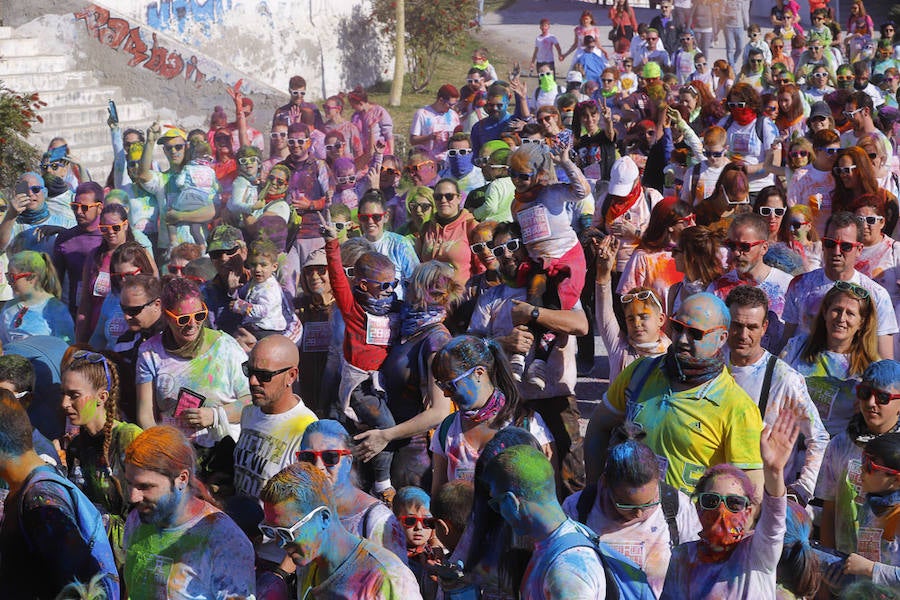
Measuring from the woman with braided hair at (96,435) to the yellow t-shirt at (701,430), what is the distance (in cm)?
235

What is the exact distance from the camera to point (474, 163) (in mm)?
11781

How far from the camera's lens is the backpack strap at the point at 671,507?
4734 mm

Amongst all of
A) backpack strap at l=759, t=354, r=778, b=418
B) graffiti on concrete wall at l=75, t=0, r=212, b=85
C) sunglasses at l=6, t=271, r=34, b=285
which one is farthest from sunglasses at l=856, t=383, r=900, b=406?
graffiti on concrete wall at l=75, t=0, r=212, b=85

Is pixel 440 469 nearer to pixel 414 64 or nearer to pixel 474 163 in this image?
pixel 474 163

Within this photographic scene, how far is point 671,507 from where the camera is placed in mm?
4805

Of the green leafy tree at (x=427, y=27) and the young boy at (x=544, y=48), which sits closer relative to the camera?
the young boy at (x=544, y=48)

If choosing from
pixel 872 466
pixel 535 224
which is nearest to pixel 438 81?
pixel 535 224

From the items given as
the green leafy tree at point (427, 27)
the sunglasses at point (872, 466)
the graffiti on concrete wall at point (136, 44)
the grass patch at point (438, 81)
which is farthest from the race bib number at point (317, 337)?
the green leafy tree at point (427, 27)

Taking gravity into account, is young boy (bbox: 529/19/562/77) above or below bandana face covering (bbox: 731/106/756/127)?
above

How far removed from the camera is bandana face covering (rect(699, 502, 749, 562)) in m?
4.21

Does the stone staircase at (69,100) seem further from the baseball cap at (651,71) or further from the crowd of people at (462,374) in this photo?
the baseball cap at (651,71)

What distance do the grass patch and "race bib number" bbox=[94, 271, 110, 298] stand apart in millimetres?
12734

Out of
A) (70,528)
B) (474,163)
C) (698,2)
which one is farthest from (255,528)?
(698,2)

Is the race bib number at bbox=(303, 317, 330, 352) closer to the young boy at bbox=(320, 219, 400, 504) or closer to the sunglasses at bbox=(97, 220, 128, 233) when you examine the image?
the young boy at bbox=(320, 219, 400, 504)
